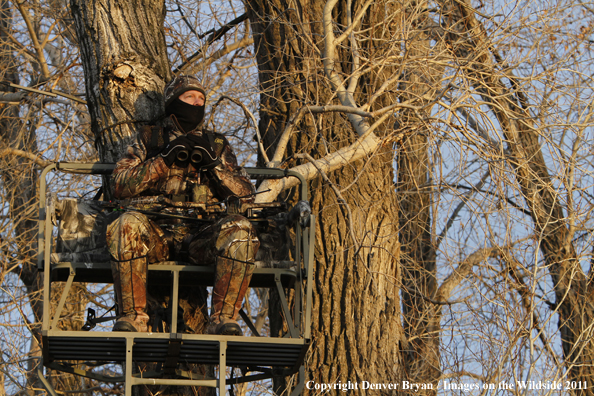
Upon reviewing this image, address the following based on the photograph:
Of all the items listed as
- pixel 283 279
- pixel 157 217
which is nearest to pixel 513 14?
pixel 283 279

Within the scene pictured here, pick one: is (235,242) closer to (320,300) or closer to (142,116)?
(142,116)

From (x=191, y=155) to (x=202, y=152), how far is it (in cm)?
8

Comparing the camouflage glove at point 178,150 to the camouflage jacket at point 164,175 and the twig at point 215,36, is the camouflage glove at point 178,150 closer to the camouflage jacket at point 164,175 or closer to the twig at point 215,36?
the camouflage jacket at point 164,175

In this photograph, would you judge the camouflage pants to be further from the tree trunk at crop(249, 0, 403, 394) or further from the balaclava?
the tree trunk at crop(249, 0, 403, 394)

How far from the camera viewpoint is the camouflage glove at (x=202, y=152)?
5.39 metres

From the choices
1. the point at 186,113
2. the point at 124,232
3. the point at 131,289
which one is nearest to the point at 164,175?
the point at 186,113

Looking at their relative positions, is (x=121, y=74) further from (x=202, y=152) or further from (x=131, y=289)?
(x=131, y=289)

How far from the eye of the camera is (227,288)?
203 inches

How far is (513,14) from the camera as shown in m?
7.29

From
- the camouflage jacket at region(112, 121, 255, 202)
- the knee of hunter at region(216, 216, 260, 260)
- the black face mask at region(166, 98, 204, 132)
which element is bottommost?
the knee of hunter at region(216, 216, 260, 260)

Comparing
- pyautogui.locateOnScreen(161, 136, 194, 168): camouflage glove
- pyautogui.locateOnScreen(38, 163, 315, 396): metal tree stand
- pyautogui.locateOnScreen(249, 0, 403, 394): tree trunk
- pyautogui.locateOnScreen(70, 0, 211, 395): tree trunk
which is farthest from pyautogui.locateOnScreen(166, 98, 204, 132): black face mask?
pyautogui.locateOnScreen(249, 0, 403, 394): tree trunk

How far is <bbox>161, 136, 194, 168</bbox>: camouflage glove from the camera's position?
5.33 meters

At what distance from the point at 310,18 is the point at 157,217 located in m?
3.81

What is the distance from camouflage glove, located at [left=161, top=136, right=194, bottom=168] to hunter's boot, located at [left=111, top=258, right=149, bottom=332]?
710mm
